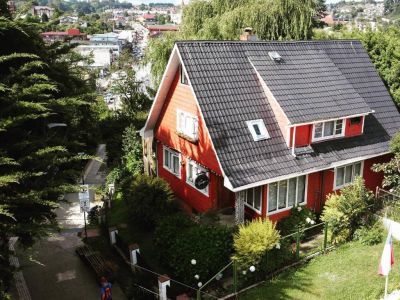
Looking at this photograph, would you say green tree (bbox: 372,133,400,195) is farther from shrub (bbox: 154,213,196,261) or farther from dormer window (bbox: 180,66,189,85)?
dormer window (bbox: 180,66,189,85)

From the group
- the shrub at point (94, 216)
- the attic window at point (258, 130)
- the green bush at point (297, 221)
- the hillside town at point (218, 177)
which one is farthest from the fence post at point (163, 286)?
the shrub at point (94, 216)

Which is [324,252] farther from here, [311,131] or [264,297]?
[311,131]

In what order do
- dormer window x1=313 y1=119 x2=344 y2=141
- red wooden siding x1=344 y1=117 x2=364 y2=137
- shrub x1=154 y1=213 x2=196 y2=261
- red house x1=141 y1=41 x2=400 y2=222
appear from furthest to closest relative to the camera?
red wooden siding x1=344 y1=117 x2=364 y2=137 → dormer window x1=313 y1=119 x2=344 y2=141 → red house x1=141 y1=41 x2=400 y2=222 → shrub x1=154 y1=213 x2=196 y2=261

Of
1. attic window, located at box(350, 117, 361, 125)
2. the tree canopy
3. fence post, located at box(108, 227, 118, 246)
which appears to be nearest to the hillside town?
fence post, located at box(108, 227, 118, 246)

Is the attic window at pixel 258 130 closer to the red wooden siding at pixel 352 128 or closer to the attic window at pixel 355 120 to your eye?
the red wooden siding at pixel 352 128

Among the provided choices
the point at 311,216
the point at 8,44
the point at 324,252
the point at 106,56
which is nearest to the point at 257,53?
the point at 311,216

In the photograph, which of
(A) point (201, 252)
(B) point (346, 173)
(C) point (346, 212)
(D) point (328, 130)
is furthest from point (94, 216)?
(B) point (346, 173)
